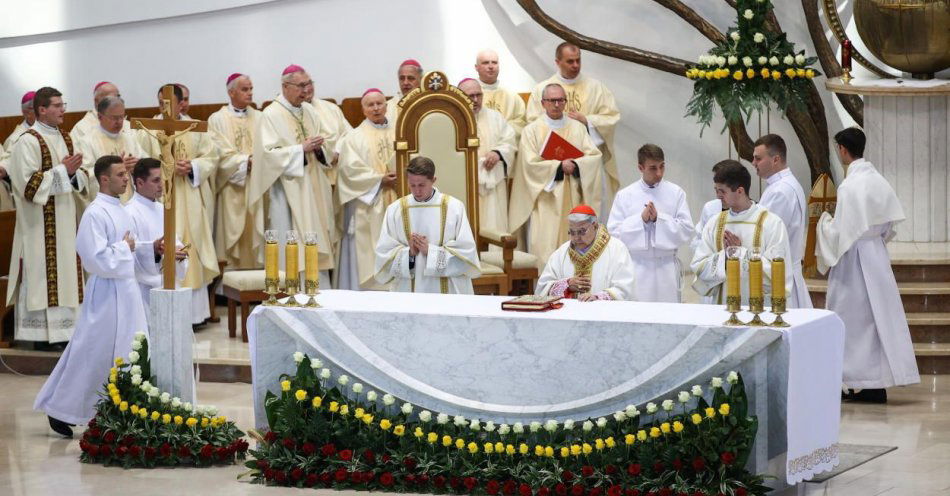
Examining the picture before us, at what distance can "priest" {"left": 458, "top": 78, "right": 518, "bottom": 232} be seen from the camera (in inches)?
466

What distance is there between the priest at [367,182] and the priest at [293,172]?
198 mm

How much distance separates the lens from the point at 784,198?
901cm

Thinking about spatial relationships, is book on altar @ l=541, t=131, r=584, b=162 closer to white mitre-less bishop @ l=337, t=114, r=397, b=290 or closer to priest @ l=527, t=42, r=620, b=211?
priest @ l=527, t=42, r=620, b=211

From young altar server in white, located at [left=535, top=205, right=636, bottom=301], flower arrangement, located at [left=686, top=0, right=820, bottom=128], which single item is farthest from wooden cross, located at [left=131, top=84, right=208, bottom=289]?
flower arrangement, located at [left=686, top=0, right=820, bottom=128]

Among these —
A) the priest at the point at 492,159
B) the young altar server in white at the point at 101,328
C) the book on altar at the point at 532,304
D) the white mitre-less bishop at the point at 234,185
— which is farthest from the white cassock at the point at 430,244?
the white mitre-less bishop at the point at 234,185

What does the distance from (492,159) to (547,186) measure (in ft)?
1.69

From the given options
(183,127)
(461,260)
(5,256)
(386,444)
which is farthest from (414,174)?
(5,256)

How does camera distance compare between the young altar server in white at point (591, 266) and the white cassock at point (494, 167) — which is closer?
the young altar server in white at point (591, 266)

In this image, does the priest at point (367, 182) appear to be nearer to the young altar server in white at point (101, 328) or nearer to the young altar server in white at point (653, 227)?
the young altar server in white at point (653, 227)

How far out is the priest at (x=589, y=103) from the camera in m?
12.5

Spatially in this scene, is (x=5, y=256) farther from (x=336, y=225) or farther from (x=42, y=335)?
(x=336, y=225)

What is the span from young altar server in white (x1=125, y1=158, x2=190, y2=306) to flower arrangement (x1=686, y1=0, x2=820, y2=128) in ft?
13.7

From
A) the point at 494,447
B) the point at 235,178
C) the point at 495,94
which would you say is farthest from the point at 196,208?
the point at 494,447

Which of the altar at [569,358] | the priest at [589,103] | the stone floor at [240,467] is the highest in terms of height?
the priest at [589,103]
